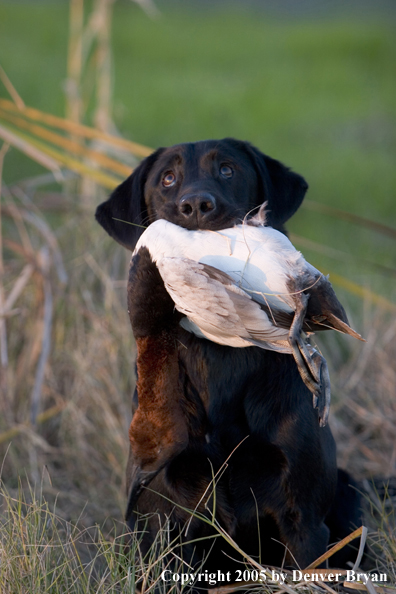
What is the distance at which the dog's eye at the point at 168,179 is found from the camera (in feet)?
8.74

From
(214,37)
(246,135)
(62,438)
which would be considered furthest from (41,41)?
(62,438)

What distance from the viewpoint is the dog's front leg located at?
2051 millimetres

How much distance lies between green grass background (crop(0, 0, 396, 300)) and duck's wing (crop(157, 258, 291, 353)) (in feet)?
11.5

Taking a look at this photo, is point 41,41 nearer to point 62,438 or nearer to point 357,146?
point 357,146

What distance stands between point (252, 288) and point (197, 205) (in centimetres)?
44

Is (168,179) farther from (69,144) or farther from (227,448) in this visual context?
(69,144)

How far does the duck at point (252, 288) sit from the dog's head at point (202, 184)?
53 cm

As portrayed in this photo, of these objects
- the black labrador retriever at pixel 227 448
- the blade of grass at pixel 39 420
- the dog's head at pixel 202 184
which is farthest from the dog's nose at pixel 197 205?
the blade of grass at pixel 39 420

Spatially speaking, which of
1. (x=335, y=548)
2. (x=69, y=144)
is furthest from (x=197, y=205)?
(x=69, y=144)

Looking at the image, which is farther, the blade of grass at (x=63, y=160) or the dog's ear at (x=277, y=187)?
the blade of grass at (x=63, y=160)

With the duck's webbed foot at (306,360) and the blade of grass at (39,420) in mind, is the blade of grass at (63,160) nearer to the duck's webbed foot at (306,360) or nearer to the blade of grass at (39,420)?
the blade of grass at (39,420)

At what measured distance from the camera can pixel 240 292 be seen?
1.88 metres

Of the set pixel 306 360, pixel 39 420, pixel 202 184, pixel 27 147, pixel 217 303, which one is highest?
pixel 27 147

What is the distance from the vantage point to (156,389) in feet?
7.02
